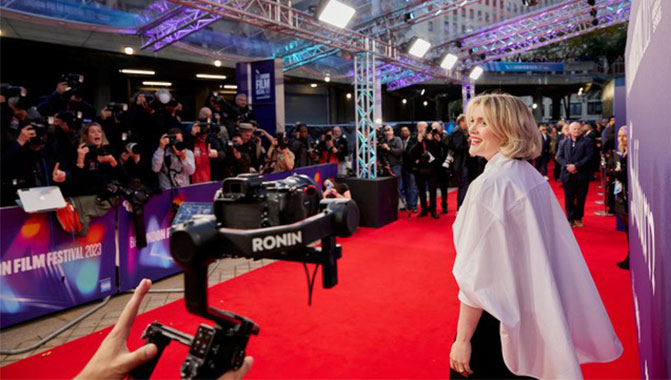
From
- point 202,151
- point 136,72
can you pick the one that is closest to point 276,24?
point 202,151

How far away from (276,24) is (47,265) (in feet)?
18.0

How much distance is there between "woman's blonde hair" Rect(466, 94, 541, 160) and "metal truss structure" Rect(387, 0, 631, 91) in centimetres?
1403

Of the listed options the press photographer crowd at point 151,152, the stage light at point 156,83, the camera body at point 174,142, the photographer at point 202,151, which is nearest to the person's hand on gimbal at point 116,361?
the press photographer crowd at point 151,152

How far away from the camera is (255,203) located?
1083 mm

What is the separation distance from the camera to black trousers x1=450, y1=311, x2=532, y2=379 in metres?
1.81

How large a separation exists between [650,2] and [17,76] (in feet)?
54.8

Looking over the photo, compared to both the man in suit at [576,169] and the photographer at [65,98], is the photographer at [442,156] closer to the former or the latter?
the man in suit at [576,169]

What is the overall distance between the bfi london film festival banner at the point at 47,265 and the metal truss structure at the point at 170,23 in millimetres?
8155

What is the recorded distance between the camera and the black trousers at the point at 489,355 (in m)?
1.81

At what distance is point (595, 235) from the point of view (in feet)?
24.6

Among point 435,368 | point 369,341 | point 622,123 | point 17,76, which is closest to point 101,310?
point 369,341

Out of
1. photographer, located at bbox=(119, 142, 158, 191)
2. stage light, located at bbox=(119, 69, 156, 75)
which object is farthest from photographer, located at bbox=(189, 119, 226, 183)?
stage light, located at bbox=(119, 69, 156, 75)

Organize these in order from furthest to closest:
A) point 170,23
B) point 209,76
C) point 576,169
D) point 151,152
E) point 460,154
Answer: point 209,76 < point 170,23 < point 460,154 < point 576,169 < point 151,152

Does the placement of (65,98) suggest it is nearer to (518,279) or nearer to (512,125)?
(512,125)
